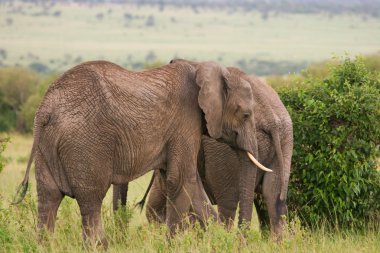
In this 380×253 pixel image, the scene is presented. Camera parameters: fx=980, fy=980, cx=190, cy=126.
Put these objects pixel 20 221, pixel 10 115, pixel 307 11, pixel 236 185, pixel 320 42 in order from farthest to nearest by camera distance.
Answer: pixel 307 11 < pixel 320 42 < pixel 10 115 < pixel 236 185 < pixel 20 221

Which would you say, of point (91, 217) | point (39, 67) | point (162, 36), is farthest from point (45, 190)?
point (162, 36)

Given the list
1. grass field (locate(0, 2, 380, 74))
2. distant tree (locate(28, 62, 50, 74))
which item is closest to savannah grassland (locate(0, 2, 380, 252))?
grass field (locate(0, 2, 380, 74))

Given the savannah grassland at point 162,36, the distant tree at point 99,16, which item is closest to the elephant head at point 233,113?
the savannah grassland at point 162,36

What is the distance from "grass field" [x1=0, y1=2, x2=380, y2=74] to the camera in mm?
101569

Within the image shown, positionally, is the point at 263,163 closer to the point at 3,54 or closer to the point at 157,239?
the point at 157,239

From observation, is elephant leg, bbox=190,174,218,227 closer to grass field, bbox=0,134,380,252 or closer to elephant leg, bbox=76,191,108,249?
grass field, bbox=0,134,380,252

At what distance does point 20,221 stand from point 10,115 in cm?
2325

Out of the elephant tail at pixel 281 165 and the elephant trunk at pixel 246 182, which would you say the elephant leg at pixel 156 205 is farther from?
the elephant tail at pixel 281 165

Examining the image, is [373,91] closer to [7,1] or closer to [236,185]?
[236,185]

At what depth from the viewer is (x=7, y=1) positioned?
165 meters

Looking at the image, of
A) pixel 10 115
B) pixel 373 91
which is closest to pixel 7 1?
pixel 10 115

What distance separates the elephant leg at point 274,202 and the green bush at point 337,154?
0.61 meters

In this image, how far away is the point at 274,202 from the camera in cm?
969

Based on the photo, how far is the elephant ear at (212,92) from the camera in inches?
353
